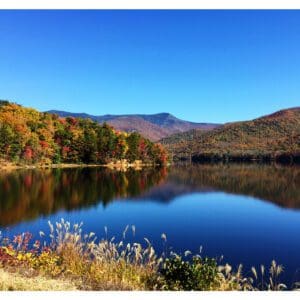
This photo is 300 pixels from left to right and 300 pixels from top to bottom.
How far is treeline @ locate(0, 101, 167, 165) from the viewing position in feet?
257

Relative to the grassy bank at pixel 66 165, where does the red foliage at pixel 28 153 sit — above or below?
above

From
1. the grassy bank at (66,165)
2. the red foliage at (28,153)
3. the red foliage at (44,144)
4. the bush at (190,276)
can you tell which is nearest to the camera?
the bush at (190,276)

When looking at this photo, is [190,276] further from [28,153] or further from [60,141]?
[60,141]

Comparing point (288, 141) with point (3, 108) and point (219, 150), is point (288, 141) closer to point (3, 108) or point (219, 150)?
point (219, 150)

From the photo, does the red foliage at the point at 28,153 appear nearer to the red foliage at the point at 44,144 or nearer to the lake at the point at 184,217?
the red foliage at the point at 44,144

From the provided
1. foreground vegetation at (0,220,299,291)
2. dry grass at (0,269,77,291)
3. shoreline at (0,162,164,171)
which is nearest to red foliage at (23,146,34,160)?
shoreline at (0,162,164,171)

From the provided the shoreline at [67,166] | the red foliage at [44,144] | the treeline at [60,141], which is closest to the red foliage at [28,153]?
the treeline at [60,141]

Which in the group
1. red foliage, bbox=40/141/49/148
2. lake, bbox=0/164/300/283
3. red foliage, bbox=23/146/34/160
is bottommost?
lake, bbox=0/164/300/283

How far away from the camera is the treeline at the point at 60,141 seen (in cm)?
7846

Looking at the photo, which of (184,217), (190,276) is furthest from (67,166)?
(190,276)

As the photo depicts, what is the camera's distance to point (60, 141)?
9288 centimetres

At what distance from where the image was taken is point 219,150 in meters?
185

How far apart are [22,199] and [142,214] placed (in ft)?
34.9

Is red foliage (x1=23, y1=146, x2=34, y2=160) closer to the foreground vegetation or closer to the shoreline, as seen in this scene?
the shoreline
